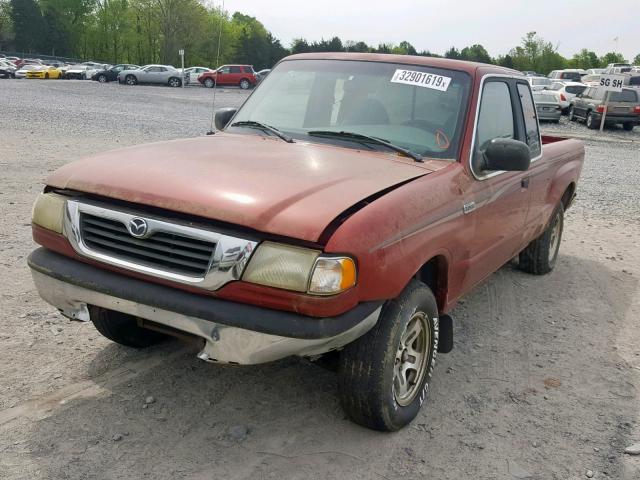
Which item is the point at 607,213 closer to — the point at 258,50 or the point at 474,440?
the point at 474,440

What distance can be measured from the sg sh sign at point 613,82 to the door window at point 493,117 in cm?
1913

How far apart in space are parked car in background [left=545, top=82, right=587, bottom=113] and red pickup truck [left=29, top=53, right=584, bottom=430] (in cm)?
2420

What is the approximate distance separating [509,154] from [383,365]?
62.1 inches

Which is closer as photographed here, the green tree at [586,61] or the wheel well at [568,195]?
the wheel well at [568,195]

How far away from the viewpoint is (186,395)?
3.60m

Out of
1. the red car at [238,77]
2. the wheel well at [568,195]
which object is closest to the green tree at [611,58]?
the red car at [238,77]

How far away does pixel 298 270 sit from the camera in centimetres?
269

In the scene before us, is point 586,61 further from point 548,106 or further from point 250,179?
point 250,179


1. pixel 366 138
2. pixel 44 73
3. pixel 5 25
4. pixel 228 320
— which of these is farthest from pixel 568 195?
pixel 5 25

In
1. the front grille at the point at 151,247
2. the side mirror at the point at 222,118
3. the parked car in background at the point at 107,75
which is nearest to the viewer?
the front grille at the point at 151,247

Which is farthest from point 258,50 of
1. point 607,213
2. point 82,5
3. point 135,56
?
point 607,213

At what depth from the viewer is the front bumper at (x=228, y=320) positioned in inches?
106

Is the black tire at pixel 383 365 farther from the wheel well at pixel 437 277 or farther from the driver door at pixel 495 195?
the driver door at pixel 495 195

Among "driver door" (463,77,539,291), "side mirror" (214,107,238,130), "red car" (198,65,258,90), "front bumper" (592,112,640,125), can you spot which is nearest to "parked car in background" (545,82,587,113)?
"front bumper" (592,112,640,125)
